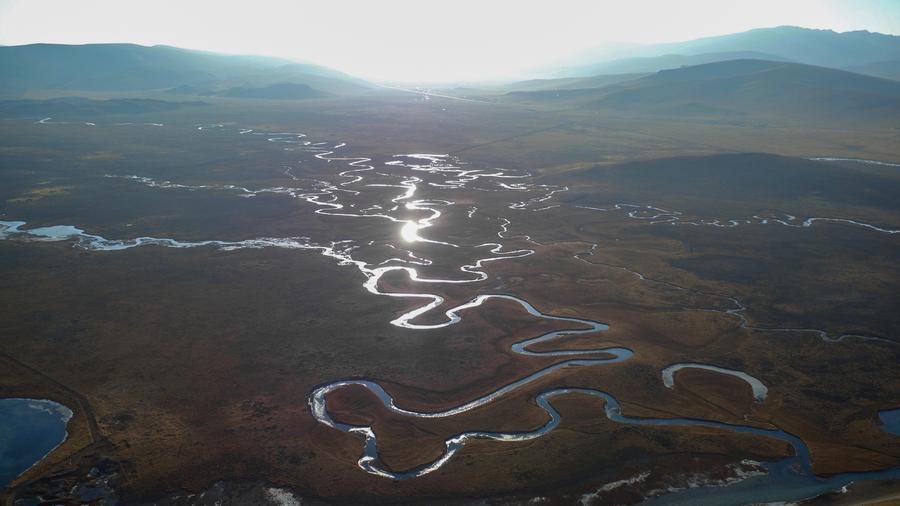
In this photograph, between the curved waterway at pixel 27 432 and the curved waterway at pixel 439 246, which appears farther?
the curved waterway at pixel 439 246

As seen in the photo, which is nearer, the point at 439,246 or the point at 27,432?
the point at 27,432

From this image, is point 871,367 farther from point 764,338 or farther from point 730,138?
point 730,138

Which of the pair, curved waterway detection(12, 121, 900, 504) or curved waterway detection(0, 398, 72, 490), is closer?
curved waterway detection(0, 398, 72, 490)

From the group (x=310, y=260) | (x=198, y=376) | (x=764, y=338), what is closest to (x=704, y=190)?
(x=764, y=338)

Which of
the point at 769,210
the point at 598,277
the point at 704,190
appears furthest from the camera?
the point at 704,190
